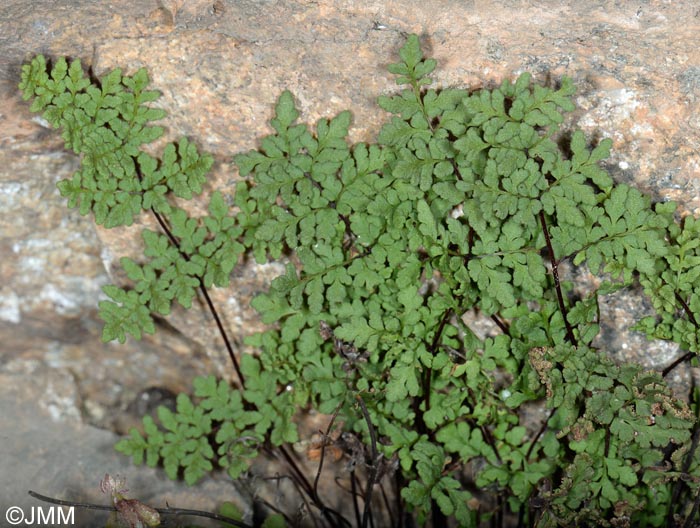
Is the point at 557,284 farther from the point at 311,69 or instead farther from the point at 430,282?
the point at 311,69

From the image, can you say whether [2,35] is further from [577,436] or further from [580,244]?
[577,436]

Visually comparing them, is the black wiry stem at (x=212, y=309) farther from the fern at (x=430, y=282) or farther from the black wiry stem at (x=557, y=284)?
the black wiry stem at (x=557, y=284)

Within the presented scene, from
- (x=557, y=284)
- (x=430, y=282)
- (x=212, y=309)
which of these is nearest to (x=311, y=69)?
(x=430, y=282)

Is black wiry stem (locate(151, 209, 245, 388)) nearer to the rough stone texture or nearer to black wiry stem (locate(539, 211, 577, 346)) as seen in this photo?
the rough stone texture

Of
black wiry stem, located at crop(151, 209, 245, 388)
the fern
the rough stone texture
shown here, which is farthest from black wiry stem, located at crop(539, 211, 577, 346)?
black wiry stem, located at crop(151, 209, 245, 388)

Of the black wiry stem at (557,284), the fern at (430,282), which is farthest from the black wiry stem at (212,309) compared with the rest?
the black wiry stem at (557,284)
